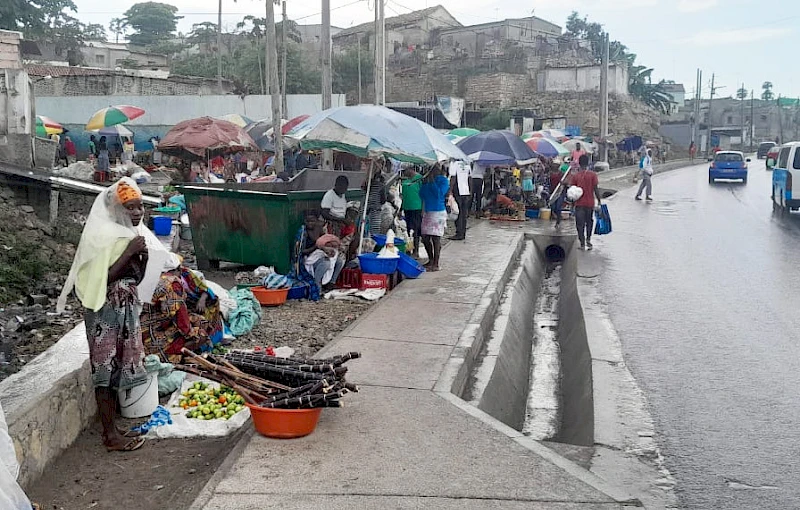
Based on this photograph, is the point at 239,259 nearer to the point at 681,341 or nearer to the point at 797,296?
the point at 681,341

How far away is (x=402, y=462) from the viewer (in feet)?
15.0

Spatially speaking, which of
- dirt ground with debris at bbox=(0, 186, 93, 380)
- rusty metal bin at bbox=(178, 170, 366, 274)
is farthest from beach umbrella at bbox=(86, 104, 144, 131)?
rusty metal bin at bbox=(178, 170, 366, 274)

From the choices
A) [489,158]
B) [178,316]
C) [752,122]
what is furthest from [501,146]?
[752,122]

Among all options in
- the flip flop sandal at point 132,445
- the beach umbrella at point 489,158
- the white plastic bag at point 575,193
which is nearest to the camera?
the flip flop sandal at point 132,445

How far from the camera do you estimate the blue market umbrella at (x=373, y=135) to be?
962 centimetres

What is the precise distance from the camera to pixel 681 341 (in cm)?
838

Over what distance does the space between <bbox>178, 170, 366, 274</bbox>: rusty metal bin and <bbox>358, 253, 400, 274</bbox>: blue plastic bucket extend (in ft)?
3.31

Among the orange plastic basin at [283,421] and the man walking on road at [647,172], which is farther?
the man walking on road at [647,172]

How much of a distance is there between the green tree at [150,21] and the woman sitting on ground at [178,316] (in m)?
87.0

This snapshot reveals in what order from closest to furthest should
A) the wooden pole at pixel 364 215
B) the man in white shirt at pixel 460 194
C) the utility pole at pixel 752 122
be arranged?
the wooden pole at pixel 364 215
the man in white shirt at pixel 460 194
the utility pole at pixel 752 122

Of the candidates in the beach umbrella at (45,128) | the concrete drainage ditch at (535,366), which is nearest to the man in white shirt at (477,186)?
the concrete drainage ditch at (535,366)

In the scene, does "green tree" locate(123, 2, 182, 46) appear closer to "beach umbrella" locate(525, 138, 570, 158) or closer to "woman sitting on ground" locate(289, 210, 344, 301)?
"beach umbrella" locate(525, 138, 570, 158)

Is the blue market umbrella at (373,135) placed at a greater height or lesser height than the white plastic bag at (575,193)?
greater

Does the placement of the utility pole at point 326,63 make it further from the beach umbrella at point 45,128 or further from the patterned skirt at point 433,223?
the beach umbrella at point 45,128
